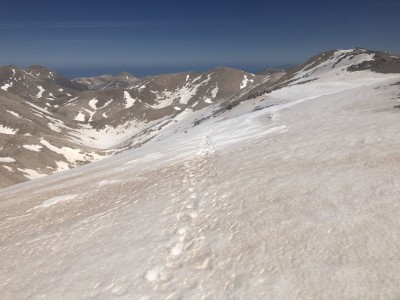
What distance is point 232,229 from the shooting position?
10.2 metres

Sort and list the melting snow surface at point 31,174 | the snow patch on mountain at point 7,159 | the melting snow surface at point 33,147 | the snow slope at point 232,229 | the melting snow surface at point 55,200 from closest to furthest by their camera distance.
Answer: the snow slope at point 232,229 → the melting snow surface at point 55,200 → the melting snow surface at point 31,174 → the snow patch on mountain at point 7,159 → the melting snow surface at point 33,147

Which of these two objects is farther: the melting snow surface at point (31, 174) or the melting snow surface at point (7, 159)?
the melting snow surface at point (7, 159)

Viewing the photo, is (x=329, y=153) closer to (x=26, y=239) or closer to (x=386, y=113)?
(x=386, y=113)

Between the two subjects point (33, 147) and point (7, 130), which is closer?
point (33, 147)

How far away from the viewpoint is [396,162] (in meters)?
12.6

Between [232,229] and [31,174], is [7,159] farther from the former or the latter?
[232,229]

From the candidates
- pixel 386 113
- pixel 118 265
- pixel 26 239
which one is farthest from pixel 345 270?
pixel 386 113

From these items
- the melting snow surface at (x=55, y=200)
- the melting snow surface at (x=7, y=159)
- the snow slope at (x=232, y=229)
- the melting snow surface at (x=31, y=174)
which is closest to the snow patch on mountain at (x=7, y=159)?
the melting snow surface at (x=7, y=159)

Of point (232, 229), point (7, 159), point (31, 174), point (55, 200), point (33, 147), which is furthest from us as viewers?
point (33, 147)

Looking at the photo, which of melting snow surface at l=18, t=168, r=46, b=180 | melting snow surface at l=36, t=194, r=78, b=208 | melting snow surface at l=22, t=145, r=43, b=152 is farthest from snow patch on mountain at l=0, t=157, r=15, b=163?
melting snow surface at l=36, t=194, r=78, b=208

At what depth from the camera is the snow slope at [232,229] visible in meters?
7.50

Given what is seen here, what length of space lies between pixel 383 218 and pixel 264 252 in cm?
345

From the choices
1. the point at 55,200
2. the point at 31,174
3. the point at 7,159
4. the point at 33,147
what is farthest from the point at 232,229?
the point at 33,147

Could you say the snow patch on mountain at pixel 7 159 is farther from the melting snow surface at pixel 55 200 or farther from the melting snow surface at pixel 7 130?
the melting snow surface at pixel 55 200
